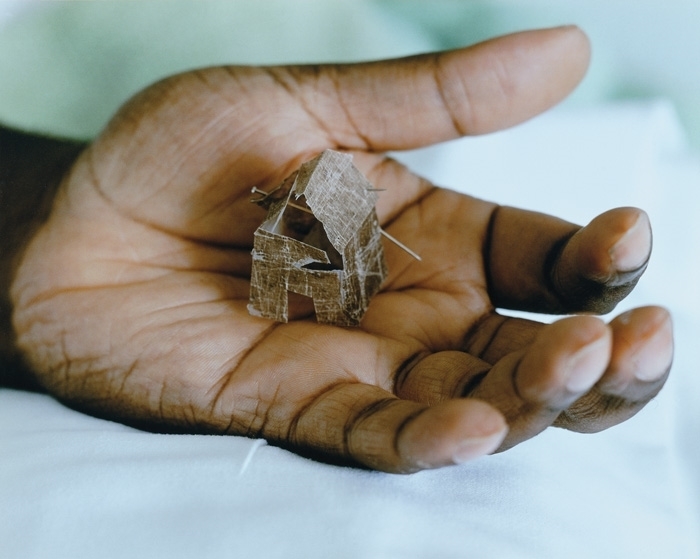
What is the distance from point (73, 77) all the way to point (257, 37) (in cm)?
51

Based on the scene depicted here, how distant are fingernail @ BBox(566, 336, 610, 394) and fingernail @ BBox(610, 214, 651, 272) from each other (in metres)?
0.20

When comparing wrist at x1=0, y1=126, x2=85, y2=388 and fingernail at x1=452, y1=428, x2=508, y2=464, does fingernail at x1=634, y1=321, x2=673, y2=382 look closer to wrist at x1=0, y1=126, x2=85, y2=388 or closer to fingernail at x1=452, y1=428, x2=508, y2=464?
fingernail at x1=452, y1=428, x2=508, y2=464

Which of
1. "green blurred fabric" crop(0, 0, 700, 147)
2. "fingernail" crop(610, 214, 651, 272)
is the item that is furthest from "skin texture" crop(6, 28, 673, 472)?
"green blurred fabric" crop(0, 0, 700, 147)

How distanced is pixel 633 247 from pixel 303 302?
0.54 metres

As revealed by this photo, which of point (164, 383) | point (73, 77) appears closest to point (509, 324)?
point (164, 383)

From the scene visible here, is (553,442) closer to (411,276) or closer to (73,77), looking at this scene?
(411,276)

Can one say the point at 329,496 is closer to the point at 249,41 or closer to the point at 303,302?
the point at 303,302

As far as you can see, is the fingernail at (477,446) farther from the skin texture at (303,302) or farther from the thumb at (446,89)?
the thumb at (446,89)

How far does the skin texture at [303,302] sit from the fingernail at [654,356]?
42 mm

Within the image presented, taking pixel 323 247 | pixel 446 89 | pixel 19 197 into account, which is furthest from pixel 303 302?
pixel 19 197

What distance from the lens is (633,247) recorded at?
2.65ft

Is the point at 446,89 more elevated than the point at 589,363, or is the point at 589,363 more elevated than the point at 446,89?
the point at 446,89


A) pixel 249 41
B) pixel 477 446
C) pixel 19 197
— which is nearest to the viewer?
pixel 477 446

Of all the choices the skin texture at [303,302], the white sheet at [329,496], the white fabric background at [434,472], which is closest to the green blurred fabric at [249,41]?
the white fabric background at [434,472]
